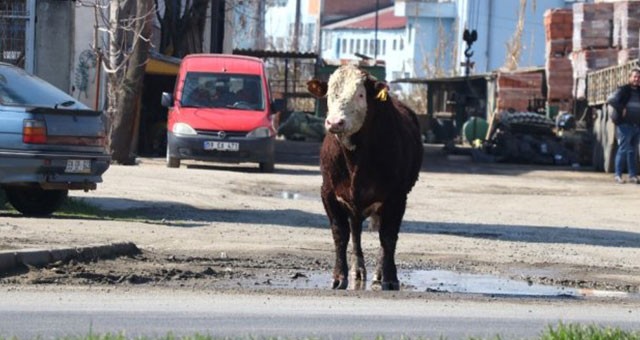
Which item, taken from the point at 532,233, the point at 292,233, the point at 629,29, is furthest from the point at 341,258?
the point at 629,29

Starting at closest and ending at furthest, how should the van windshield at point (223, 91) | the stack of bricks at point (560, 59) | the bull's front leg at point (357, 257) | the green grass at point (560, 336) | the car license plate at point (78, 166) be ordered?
Result: 1. the green grass at point (560, 336)
2. the bull's front leg at point (357, 257)
3. the car license plate at point (78, 166)
4. the van windshield at point (223, 91)
5. the stack of bricks at point (560, 59)

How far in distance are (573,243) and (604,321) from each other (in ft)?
25.6

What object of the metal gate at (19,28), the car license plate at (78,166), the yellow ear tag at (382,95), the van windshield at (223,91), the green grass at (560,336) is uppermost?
the metal gate at (19,28)

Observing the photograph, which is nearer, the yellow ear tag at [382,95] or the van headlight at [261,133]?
the yellow ear tag at [382,95]

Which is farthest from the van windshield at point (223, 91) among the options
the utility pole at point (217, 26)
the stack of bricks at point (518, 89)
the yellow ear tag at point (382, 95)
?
the stack of bricks at point (518, 89)

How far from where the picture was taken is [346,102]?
13.7 metres

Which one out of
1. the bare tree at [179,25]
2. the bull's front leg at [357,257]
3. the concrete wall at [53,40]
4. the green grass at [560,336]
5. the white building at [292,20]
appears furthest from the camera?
the white building at [292,20]

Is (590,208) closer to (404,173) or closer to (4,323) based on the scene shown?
(404,173)

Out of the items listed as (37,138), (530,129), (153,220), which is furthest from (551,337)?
(530,129)

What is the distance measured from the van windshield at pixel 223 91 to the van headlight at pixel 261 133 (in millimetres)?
733

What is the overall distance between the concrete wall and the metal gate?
349 millimetres

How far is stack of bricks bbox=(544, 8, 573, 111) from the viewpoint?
46562 mm

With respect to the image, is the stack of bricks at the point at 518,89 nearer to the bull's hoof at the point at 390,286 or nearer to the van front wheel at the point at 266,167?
the van front wheel at the point at 266,167

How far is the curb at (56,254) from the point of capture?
43.3 feet
